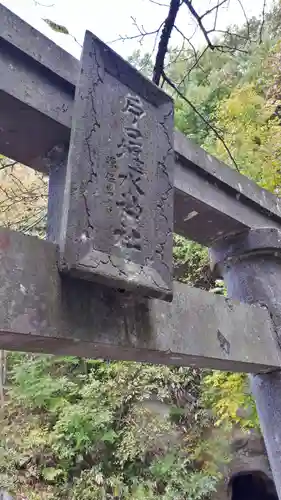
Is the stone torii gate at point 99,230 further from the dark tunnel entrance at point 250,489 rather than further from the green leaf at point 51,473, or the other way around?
the dark tunnel entrance at point 250,489


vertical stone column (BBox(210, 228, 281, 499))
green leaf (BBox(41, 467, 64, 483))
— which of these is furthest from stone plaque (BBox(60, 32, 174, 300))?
green leaf (BBox(41, 467, 64, 483))

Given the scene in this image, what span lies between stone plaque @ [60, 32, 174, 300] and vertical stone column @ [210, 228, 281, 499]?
2.90 ft

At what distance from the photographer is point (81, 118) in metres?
1.18

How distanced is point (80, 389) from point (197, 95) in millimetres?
5858

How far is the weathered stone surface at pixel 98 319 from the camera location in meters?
1.03

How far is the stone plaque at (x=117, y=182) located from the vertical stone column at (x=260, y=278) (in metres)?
0.88

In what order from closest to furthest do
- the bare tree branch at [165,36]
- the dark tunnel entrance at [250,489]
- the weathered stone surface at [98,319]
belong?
the weathered stone surface at [98,319]
the bare tree branch at [165,36]
the dark tunnel entrance at [250,489]

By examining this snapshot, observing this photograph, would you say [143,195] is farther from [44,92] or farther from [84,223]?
[44,92]

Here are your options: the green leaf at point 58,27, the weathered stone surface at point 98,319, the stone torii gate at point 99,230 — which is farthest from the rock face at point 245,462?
the green leaf at point 58,27

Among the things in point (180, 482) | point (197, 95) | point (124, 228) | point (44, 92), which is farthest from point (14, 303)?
point (197, 95)

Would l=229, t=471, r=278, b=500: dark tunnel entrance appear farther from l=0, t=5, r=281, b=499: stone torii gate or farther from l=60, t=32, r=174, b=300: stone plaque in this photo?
l=60, t=32, r=174, b=300: stone plaque

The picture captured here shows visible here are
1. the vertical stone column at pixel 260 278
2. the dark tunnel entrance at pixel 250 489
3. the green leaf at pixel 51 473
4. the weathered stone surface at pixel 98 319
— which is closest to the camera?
the weathered stone surface at pixel 98 319

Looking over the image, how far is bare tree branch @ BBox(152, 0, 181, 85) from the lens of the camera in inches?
69.9

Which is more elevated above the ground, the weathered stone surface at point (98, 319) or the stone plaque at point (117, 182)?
the stone plaque at point (117, 182)
